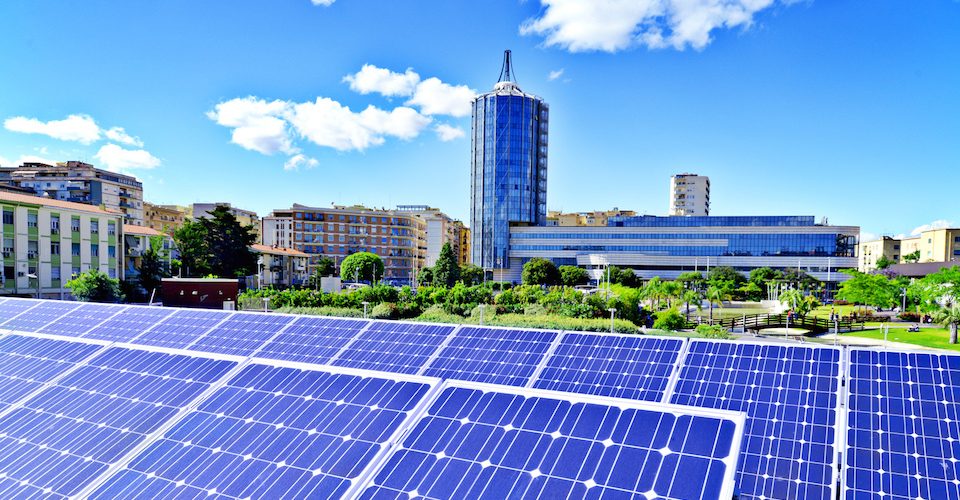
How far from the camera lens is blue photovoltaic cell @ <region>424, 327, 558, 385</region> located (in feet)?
38.1

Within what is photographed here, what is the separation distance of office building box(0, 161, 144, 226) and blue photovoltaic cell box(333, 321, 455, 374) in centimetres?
9539

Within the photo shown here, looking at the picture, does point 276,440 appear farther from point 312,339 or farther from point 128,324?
point 128,324

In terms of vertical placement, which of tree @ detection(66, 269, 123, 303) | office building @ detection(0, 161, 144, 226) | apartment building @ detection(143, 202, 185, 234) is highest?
office building @ detection(0, 161, 144, 226)

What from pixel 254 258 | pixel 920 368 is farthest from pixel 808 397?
pixel 254 258

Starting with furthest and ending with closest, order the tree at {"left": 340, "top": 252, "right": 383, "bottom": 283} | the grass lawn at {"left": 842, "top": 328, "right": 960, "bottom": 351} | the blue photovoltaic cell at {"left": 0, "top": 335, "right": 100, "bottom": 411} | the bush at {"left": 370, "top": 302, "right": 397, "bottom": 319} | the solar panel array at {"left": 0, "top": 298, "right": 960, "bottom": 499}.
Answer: the tree at {"left": 340, "top": 252, "right": 383, "bottom": 283}
the bush at {"left": 370, "top": 302, "right": 397, "bottom": 319}
the grass lawn at {"left": 842, "top": 328, "right": 960, "bottom": 351}
the blue photovoltaic cell at {"left": 0, "top": 335, "right": 100, "bottom": 411}
the solar panel array at {"left": 0, "top": 298, "right": 960, "bottom": 499}

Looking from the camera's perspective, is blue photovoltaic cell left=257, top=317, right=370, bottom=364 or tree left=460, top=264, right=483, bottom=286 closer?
blue photovoltaic cell left=257, top=317, right=370, bottom=364

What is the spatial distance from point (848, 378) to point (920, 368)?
123 centimetres

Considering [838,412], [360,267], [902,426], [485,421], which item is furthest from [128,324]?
[360,267]

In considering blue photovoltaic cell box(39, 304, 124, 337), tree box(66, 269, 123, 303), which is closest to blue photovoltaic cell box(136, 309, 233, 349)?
blue photovoltaic cell box(39, 304, 124, 337)

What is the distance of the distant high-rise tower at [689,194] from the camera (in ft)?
513

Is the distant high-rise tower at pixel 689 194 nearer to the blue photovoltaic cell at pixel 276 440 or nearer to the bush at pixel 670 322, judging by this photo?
the bush at pixel 670 322

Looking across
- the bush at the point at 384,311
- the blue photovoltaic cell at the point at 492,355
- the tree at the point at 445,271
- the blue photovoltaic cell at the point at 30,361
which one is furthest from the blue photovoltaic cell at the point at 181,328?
the tree at the point at 445,271

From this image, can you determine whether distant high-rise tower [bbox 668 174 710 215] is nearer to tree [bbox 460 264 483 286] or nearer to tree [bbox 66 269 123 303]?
tree [bbox 460 264 483 286]

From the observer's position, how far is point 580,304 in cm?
4162
